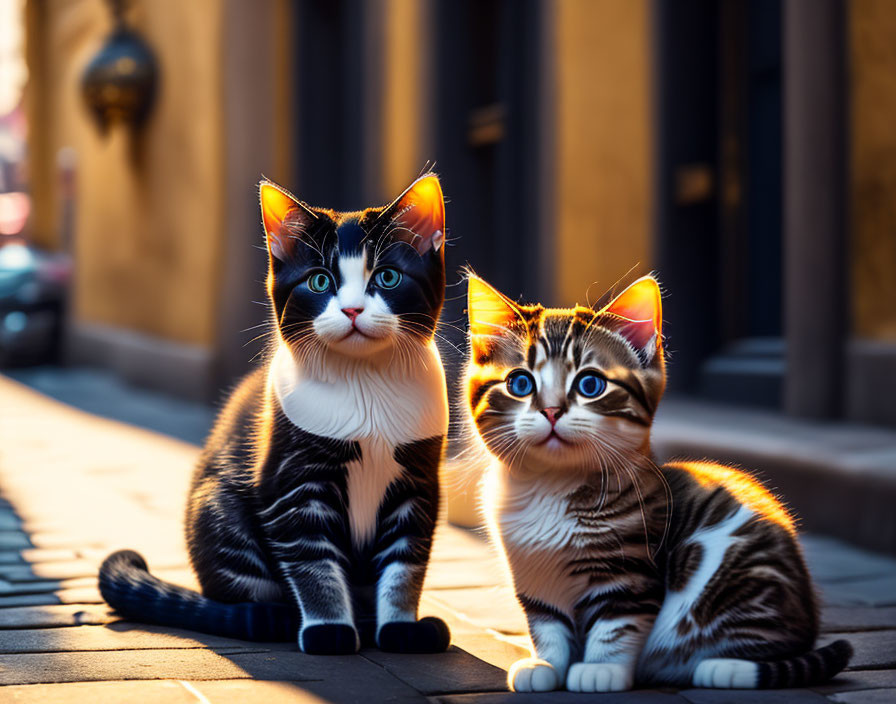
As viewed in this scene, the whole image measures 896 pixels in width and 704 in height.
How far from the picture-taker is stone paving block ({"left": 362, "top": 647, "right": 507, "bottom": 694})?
2.55 meters

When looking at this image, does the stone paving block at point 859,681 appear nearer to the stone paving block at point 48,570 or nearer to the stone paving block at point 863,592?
the stone paving block at point 863,592

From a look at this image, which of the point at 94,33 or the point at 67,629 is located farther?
the point at 94,33

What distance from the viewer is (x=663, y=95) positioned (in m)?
6.97

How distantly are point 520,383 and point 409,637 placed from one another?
706 mm

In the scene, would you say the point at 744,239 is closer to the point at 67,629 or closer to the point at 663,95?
the point at 663,95

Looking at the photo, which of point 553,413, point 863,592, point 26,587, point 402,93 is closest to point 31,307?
point 402,93

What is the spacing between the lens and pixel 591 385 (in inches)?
97.3

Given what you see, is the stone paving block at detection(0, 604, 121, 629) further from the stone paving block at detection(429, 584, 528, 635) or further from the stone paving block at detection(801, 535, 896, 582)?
the stone paving block at detection(801, 535, 896, 582)

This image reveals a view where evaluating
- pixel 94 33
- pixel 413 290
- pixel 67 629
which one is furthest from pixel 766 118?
pixel 94 33

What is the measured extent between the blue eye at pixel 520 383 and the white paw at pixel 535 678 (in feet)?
1.81

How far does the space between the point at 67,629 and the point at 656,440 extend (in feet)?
9.78

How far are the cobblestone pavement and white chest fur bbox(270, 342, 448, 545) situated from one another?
13.9 inches

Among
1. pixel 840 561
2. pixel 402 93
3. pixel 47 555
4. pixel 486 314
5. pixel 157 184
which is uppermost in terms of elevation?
pixel 402 93

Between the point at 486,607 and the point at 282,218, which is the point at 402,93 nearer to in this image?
the point at 486,607
